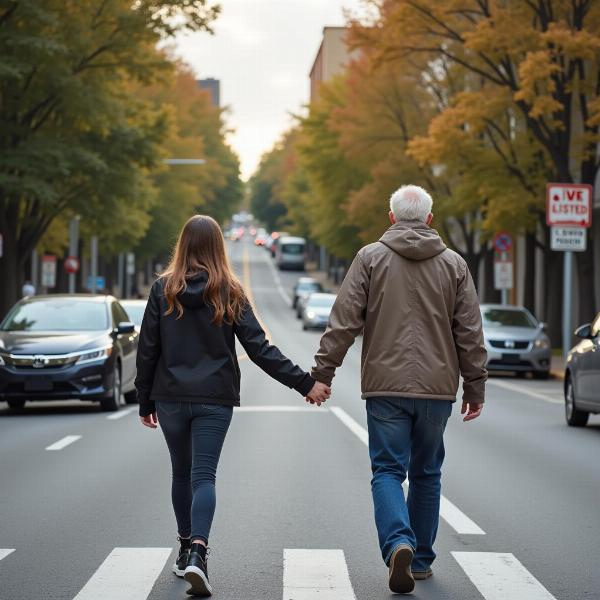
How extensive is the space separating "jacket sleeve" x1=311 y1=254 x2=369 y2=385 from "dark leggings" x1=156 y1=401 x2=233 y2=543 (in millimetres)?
518

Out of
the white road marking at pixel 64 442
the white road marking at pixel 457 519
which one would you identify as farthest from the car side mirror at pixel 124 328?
the white road marking at pixel 457 519

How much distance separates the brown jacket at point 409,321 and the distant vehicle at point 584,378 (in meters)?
8.93

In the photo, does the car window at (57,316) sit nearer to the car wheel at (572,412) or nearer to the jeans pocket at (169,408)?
the car wheel at (572,412)

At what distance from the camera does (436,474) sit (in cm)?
697

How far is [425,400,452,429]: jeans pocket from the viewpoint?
6.79 m

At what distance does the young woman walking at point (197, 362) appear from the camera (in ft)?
21.9

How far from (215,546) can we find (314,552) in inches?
24.2

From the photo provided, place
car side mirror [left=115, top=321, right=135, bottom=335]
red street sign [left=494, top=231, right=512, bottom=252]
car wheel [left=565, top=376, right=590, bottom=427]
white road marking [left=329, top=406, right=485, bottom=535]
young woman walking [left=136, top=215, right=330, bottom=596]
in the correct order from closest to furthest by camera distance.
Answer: young woman walking [left=136, top=215, right=330, bottom=596] → white road marking [left=329, top=406, right=485, bottom=535] → car wheel [left=565, top=376, right=590, bottom=427] → car side mirror [left=115, top=321, right=135, bottom=335] → red street sign [left=494, top=231, right=512, bottom=252]

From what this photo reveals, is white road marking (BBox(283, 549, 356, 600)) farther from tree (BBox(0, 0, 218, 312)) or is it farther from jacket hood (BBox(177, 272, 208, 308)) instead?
tree (BBox(0, 0, 218, 312))

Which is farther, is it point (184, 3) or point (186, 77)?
point (186, 77)

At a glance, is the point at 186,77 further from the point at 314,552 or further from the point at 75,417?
the point at 314,552

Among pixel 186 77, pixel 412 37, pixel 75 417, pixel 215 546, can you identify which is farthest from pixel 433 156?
pixel 186 77

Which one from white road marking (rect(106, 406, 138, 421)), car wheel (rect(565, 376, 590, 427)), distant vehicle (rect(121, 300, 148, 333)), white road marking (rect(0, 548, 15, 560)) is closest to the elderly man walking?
white road marking (rect(0, 548, 15, 560))

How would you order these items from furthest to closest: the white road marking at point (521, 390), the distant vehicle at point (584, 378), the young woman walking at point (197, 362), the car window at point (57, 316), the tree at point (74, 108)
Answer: the tree at point (74, 108)
the white road marking at point (521, 390)
the car window at point (57, 316)
the distant vehicle at point (584, 378)
the young woman walking at point (197, 362)
